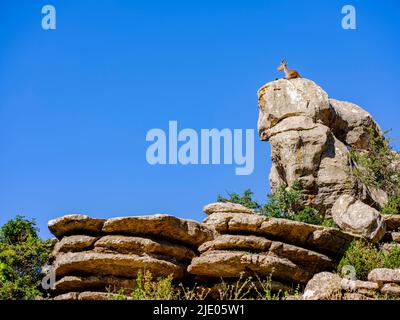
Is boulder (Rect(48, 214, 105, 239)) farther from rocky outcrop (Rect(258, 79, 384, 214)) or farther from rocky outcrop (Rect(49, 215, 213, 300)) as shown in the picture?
rocky outcrop (Rect(258, 79, 384, 214))

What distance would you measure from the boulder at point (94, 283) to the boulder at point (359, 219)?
40.1ft

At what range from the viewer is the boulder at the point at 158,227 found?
23844 millimetres

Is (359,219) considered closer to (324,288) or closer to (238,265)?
(238,265)

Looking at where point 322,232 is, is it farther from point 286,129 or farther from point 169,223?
point 286,129

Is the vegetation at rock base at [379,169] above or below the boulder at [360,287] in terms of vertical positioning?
above

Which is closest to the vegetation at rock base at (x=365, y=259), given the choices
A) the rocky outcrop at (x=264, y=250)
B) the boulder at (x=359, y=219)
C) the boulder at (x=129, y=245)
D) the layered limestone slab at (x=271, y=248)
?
the rocky outcrop at (x=264, y=250)

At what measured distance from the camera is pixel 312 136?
131 feet

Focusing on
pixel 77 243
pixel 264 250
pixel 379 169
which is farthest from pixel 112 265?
pixel 379 169

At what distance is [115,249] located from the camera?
77.0 ft

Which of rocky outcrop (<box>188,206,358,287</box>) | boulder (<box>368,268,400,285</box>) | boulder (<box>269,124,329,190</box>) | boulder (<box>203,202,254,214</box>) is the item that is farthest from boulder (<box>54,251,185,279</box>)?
boulder (<box>269,124,329,190</box>)

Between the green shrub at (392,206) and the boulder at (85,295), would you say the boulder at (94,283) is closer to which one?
the boulder at (85,295)

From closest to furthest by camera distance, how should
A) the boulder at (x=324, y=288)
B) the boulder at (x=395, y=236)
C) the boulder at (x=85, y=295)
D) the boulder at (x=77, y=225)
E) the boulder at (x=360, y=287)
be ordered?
1. the boulder at (x=324, y=288)
2. the boulder at (x=360, y=287)
3. the boulder at (x=85, y=295)
4. the boulder at (x=77, y=225)
5. the boulder at (x=395, y=236)

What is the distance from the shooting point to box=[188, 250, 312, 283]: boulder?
23.3m

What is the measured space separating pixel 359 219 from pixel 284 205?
8.53m
